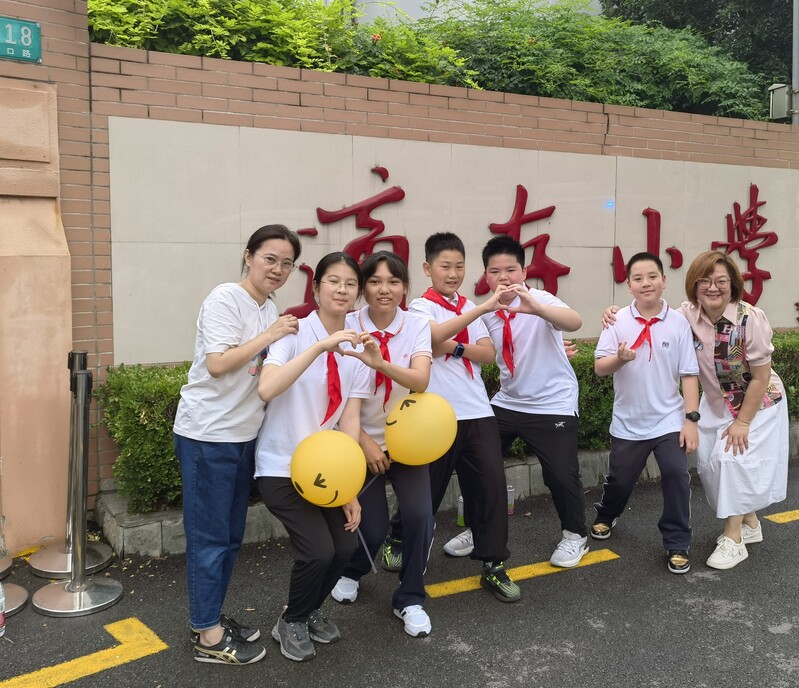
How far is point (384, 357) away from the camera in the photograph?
10.7 ft

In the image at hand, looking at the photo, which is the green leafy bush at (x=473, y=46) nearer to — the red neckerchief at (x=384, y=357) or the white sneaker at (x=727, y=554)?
the red neckerchief at (x=384, y=357)

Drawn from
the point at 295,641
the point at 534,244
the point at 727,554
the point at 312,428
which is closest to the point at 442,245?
the point at 312,428

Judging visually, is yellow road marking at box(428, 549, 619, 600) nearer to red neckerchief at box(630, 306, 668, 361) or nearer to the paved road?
the paved road

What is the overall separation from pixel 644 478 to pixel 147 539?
3521 mm

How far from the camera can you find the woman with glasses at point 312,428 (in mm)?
2934

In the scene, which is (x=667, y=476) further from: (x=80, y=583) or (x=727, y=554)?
(x=80, y=583)

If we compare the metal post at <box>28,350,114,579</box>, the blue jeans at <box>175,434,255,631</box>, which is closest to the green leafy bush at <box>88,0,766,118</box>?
the metal post at <box>28,350,114,579</box>

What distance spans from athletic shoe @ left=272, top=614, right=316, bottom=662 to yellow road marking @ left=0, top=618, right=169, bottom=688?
0.51 m

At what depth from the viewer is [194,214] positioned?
4.96 metres

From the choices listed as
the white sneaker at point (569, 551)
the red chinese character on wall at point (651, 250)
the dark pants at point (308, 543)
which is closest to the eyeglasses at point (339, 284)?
the dark pants at point (308, 543)

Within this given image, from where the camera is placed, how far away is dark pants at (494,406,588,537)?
3.91 meters

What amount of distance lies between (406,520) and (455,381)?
717 millimetres

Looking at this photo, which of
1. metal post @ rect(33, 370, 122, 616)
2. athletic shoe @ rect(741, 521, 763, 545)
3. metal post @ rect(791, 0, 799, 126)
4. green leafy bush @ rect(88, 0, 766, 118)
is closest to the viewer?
metal post @ rect(33, 370, 122, 616)

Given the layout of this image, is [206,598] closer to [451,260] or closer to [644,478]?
[451,260]
